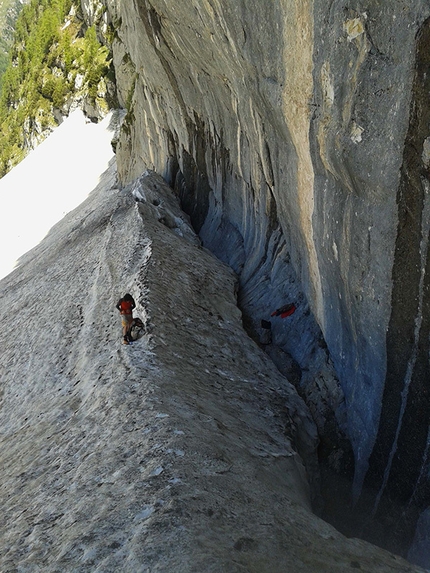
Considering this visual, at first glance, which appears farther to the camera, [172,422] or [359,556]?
[172,422]

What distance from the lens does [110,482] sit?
25.1 feet

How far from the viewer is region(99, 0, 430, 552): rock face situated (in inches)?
314

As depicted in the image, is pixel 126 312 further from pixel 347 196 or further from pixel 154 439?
pixel 347 196

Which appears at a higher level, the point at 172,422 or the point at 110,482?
the point at 172,422

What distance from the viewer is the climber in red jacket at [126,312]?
1149 centimetres

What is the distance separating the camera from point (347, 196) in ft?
32.6

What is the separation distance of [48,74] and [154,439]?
252 ft

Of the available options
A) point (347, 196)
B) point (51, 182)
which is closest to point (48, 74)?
point (51, 182)

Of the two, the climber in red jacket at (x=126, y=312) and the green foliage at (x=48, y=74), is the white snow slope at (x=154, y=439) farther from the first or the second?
the green foliage at (x=48, y=74)

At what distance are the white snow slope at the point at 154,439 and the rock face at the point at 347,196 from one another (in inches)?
55.9

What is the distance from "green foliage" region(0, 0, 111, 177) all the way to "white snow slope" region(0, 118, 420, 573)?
5074cm

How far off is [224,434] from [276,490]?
4.30 feet

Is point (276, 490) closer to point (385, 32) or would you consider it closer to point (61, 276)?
point (385, 32)

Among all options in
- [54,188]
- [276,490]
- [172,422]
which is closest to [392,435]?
[276,490]
